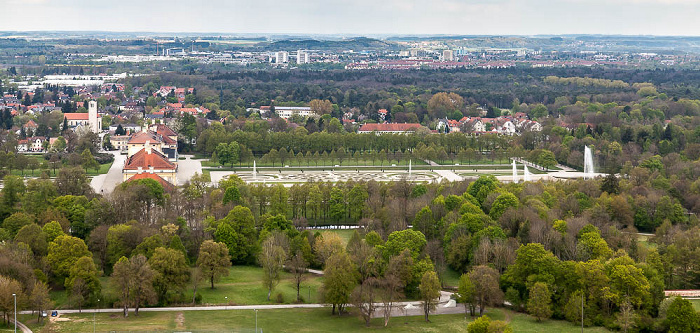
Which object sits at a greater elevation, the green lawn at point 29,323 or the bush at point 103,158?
the green lawn at point 29,323

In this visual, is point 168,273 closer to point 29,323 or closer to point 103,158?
point 29,323

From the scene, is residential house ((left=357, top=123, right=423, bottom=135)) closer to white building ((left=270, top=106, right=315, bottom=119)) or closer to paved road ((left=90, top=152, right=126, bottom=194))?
white building ((left=270, top=106, right=315, bottom=119))

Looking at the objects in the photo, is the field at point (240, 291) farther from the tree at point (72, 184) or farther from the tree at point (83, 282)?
the tree at point (72, 184)

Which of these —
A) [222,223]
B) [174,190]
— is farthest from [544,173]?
[222,223]

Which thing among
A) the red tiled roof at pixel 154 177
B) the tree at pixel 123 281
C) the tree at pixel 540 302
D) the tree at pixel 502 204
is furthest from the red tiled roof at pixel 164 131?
the tree at pixel 540 302

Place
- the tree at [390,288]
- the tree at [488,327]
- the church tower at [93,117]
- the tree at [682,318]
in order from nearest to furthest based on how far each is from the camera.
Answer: the tree at [488,327] → the tree at [682,318] → the tree at [390,288] → the church tower at [93,117]

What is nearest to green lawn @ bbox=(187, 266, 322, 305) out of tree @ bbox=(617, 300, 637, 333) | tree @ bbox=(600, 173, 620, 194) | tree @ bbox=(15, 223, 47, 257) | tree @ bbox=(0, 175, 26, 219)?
tree @ bbox=(15, 223, 47, 257)

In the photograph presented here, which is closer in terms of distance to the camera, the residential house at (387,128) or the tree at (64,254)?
the tree at (64,254)
